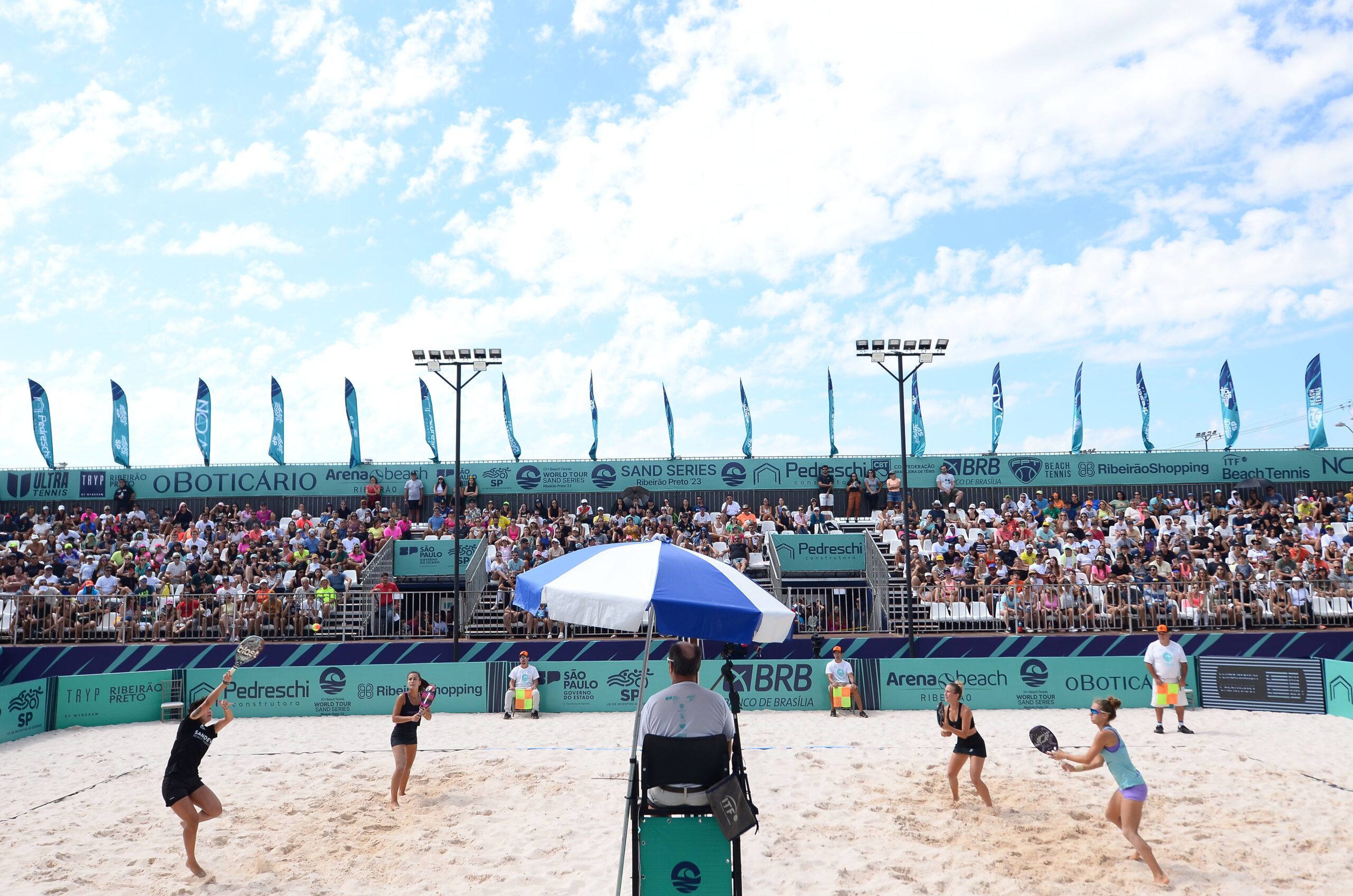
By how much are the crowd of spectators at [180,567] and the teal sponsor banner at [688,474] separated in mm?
670

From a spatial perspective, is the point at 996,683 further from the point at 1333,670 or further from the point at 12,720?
the point at 12,720

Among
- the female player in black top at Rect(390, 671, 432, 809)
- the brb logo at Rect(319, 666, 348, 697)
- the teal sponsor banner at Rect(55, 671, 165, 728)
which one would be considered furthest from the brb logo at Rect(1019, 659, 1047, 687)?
the teal sponsor banner at Rect(55, 671, 165, 728)

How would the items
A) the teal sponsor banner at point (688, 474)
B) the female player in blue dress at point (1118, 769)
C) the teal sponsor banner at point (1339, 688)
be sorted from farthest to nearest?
the teal sponsor banner at point (688, 474), the teal sponsor banner at point (1339, 688), the female player in blue dress at point (1118, 769)

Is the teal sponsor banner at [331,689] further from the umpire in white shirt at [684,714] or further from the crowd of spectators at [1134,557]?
the umpire in white shirt at [684,714]

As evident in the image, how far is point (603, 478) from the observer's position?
28.2 m

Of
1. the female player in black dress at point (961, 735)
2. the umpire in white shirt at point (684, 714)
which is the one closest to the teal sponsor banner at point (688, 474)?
the female player in black dress at point (961, 735)

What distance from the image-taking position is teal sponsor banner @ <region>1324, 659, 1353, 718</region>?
47.8ft

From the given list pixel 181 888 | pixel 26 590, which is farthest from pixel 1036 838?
pixel 26 590

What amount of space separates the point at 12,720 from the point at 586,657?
9.81 meters

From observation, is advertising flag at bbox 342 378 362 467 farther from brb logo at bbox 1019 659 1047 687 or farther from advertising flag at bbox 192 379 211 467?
brb logo at bbox 1019 659 1047 687

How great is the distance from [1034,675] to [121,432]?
28.4 metres

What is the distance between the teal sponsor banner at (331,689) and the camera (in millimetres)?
16078

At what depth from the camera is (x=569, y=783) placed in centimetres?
1062

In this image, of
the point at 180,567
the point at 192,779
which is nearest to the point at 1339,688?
the point at 192,779
